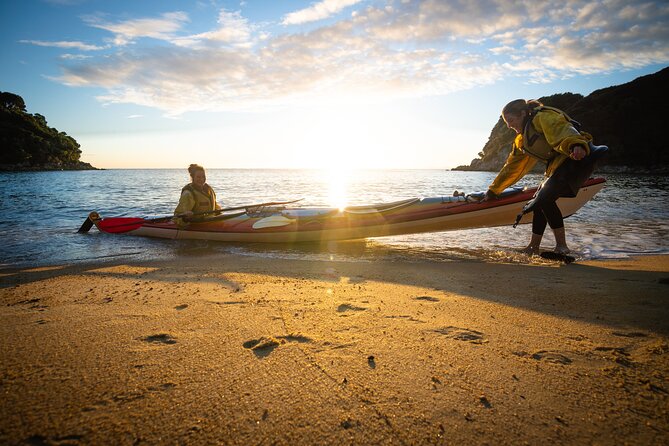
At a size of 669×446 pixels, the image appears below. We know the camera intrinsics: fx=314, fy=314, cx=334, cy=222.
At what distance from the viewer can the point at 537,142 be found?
4.21 metres

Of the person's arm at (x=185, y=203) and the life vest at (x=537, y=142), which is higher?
the life vest at (x=537, y=142)

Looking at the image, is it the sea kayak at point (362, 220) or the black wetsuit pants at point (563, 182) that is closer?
the black wetsuit pants at point (563, 182)

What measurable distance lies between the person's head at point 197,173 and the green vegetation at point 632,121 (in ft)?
188

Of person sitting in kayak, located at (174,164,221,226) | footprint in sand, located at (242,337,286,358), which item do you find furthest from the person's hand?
person sitting in kayak, located at (174,164,221,226)

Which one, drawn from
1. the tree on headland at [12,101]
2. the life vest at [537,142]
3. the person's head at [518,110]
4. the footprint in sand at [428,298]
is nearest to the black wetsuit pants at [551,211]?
the life vest at [537,142]

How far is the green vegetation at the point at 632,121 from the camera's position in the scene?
4450 centimetres

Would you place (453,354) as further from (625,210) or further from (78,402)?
(625,210)

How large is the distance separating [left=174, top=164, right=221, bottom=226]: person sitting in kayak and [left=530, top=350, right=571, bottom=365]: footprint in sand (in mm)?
6155

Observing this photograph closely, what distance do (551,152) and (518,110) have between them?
708mm

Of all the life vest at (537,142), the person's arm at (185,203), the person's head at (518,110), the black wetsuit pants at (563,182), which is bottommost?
the person's arm at (185,203)

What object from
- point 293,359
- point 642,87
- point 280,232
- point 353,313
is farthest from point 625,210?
point 642,87

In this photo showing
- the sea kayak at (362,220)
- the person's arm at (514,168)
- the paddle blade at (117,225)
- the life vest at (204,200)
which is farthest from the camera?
the paddle blade at (117,225)

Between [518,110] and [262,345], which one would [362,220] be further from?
[262,345]

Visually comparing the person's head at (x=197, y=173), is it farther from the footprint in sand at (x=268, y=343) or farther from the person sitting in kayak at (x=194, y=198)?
the footprint in sand at (x=268, y=343)
